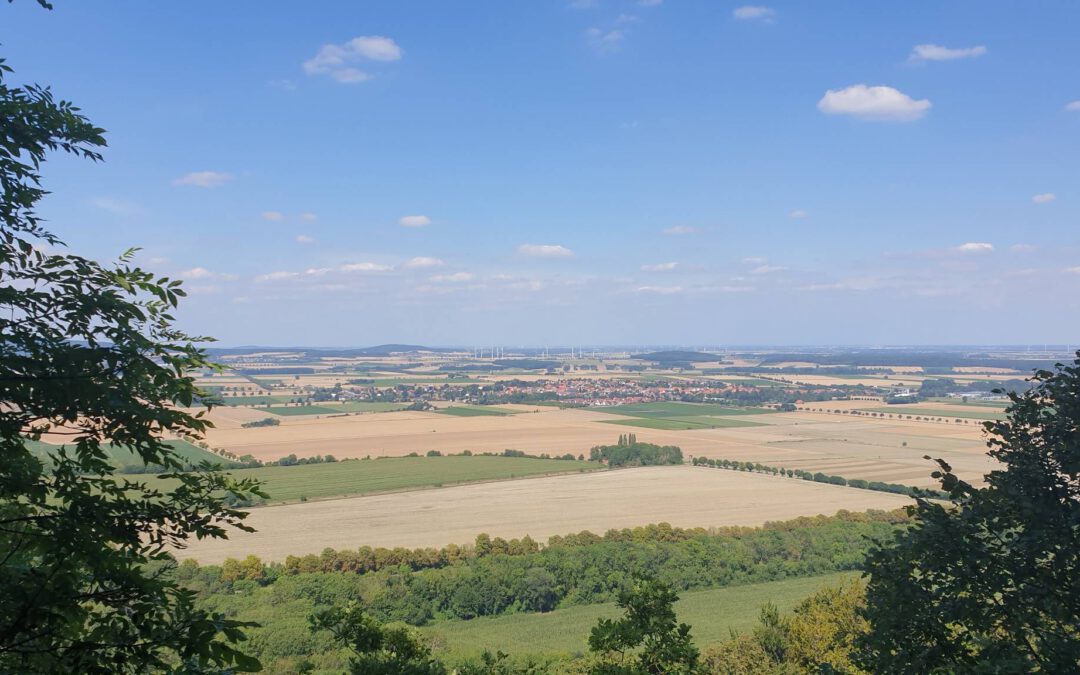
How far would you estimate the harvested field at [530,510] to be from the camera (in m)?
43.2

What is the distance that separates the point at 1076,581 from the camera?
7.41 metres

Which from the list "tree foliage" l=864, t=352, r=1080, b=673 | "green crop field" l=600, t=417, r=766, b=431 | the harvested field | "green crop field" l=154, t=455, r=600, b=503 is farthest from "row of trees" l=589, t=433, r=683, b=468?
"tree foliage" l=864, t=352, r=1080, b=673

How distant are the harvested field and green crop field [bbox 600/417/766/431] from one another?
3813cm

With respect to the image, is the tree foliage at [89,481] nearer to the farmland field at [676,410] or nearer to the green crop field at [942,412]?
the green crop field at [942,412]

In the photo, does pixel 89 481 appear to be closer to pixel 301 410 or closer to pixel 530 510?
pixel 530 510

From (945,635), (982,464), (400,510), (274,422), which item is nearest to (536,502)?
(400,510)

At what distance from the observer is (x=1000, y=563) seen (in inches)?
309

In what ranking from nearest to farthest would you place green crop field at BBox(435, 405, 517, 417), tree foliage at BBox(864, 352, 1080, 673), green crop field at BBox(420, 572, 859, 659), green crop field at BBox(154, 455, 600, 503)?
1. tree foliage at BBox(864, 352, 1080, 673)
2. green crop field at BBox(420, 572, 859, 659)
3. green crop field at BBox(154, 455, 600, 503)
4. green crop field at BBox(435, 405, 517, 417)

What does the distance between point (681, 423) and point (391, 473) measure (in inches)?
2185

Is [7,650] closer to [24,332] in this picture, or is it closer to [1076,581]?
[24,332]

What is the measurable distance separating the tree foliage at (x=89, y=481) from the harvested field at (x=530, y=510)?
1415 inches

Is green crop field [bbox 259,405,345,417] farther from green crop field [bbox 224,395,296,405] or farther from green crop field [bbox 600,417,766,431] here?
green crop field [bbox 600,417,766,431]

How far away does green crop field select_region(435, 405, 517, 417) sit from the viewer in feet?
403

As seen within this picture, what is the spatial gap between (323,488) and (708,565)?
34120 millimetres
